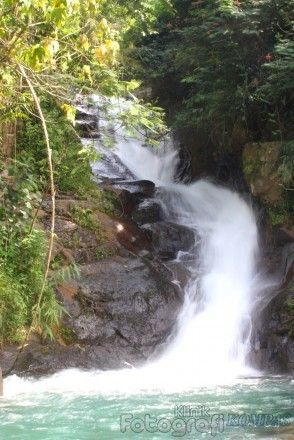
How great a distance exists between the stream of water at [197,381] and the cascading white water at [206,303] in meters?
0.02

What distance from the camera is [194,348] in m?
9.12

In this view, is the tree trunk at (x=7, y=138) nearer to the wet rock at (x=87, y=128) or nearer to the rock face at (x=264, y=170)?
the wet rock at (x=87, y=128)

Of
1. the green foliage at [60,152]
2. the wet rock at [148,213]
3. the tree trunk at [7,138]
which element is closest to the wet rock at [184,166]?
the wet rock at [148,213]

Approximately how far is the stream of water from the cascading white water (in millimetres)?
20

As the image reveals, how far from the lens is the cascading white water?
7746mm

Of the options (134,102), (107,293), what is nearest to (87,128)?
(107,293)

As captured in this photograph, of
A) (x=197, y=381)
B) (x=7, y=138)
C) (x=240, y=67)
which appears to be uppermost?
(x=240, y=67)

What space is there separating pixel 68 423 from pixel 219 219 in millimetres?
8236

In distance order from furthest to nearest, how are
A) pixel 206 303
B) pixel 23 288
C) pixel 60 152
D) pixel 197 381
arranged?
pixel 60 152 → pixel 206 303 → pixel 23 288 → pixel 197 381

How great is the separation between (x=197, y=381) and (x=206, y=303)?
2.44 metres

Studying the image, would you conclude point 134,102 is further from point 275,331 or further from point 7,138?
point 7,138

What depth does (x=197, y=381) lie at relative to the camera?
7.82m

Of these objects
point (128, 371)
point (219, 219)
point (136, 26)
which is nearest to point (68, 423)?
point (128, 371)

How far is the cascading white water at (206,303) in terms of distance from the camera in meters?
7.75
